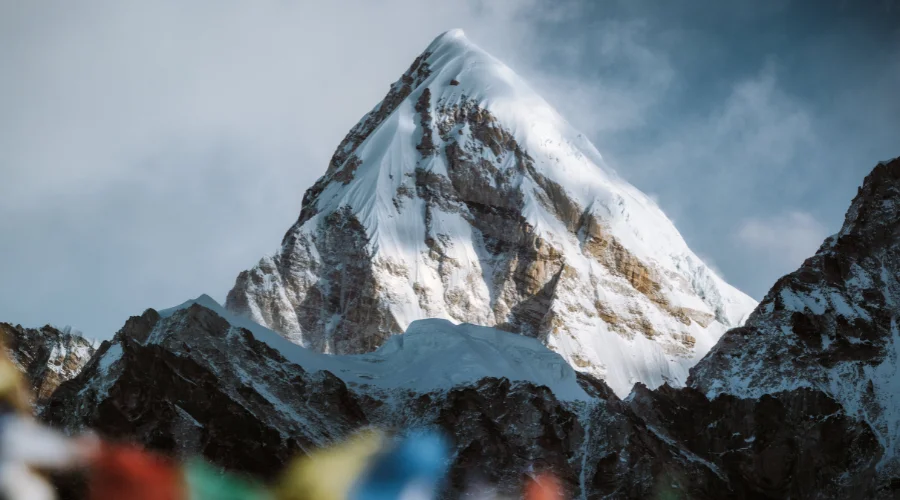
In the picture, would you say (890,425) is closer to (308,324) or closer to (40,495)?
(40,495)

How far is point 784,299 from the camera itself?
344 ft

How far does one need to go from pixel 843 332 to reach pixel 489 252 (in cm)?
7334

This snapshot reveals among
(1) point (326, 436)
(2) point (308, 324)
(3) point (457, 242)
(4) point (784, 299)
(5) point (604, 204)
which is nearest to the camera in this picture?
(1) point (326, 436)

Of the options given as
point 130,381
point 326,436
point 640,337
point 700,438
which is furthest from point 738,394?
point 640,337

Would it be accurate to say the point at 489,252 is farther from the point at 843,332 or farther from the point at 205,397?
the point at 205,397

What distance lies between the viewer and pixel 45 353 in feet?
363

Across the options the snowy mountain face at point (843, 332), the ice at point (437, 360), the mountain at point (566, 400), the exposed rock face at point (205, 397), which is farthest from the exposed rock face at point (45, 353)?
the snowy mountain face at point (843, 332)

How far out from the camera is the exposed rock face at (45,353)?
10594 cm

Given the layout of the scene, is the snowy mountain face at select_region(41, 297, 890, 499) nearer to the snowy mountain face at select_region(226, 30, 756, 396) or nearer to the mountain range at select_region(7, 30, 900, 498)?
the mountain range at select_region(7, 30, 900, 498)

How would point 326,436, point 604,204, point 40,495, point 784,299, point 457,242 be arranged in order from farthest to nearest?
1. point 604,204
2. point 457,242
3. point 784,299
4. point 326,436
5. point 40,495

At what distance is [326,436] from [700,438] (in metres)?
28.6

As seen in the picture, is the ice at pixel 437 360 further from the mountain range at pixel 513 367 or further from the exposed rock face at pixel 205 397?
the exposed rock face at pixel 205 397

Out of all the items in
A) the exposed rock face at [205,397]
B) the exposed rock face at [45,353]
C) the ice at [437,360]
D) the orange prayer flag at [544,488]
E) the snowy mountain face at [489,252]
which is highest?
the snowy mountain face at [489,252]

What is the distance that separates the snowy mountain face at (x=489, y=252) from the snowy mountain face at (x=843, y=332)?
46.7m
